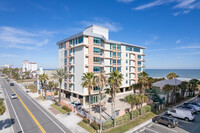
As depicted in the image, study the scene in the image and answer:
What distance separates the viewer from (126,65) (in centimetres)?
5375

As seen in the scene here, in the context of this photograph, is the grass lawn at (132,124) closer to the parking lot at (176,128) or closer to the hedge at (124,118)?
the hedge at (124,118)

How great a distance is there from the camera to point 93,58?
122 ft

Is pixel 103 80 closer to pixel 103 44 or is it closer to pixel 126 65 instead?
pixel 103 44

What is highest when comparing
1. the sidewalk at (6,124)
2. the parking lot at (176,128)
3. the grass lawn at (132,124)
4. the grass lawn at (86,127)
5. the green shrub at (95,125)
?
the green shrub at (95,125)

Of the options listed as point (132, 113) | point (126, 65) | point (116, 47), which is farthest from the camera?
point (126, 65)

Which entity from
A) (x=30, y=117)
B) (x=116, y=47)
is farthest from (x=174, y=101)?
(x=30, y=117)

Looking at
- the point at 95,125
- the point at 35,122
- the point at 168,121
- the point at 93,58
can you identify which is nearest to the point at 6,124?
the point at 35,122

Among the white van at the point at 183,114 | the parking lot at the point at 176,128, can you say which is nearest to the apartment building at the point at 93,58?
the parking lot at the point at 176,128

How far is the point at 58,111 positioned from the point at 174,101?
3810cm

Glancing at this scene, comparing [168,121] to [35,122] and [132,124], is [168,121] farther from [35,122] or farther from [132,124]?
[35,122]

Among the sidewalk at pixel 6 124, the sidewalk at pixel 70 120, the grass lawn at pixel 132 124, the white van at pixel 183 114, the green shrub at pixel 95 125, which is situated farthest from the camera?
the white van at pixel 183 114

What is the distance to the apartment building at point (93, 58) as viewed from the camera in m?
36.5

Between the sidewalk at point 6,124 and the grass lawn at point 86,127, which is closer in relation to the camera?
the sidewalk at point 6,124

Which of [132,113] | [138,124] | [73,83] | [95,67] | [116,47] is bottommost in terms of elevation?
[138,124]
